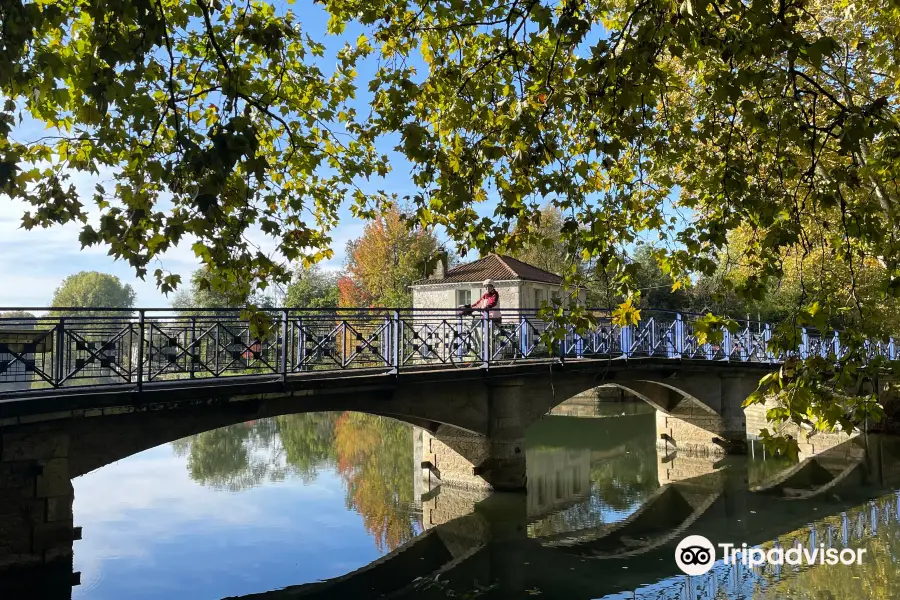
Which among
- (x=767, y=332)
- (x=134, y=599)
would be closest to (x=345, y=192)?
(x=134, y=599)

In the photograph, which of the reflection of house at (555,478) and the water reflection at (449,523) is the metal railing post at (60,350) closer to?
the water reflection at (449,523)

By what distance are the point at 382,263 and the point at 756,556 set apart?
101 feet

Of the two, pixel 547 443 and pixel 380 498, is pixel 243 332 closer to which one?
pixel 380 498

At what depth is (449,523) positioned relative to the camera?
12.6m

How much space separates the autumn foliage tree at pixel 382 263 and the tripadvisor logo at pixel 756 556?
26173 mm

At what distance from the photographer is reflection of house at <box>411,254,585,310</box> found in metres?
28.1

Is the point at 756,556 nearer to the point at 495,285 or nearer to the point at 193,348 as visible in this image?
the point at 193,348

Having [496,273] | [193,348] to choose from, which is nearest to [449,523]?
[193,348]

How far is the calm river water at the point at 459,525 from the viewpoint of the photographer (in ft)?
31.3

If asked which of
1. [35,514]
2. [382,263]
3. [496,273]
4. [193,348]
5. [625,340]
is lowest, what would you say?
[35,514]

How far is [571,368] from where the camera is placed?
47.9 feet

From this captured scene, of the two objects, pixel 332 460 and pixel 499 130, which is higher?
pixel 499 130

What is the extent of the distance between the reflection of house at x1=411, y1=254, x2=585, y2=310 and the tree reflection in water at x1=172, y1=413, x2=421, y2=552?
616 cm

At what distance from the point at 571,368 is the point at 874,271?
13618 mm
